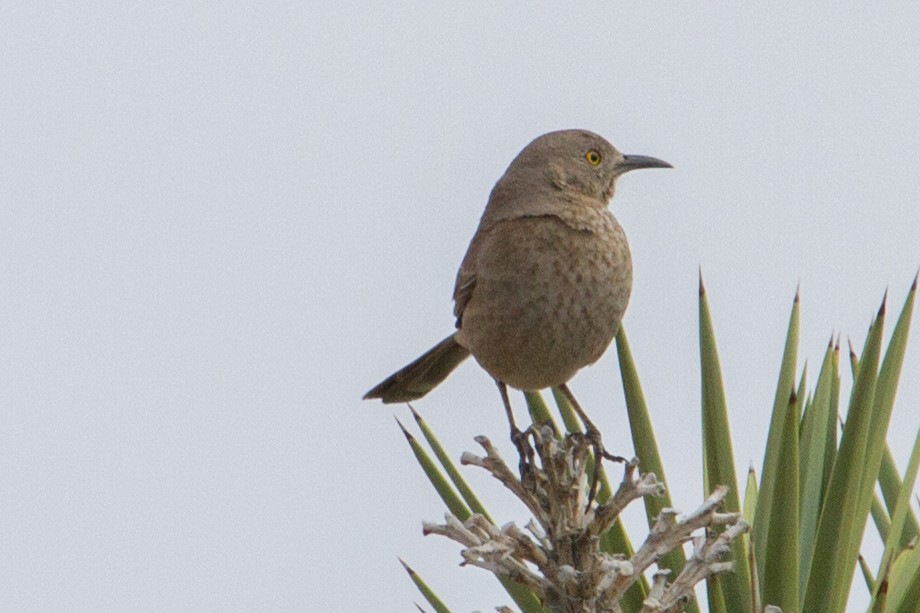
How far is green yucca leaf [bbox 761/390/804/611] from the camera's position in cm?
285

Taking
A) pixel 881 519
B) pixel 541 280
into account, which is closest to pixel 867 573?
pixel 881 519

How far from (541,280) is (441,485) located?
871 mm

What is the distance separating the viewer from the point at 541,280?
4.05m

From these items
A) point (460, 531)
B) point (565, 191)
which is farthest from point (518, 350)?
point (460, 531)

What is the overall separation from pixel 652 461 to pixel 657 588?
111 centimetres

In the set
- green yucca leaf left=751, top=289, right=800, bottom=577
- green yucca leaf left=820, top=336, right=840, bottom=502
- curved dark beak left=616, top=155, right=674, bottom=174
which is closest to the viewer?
green yucca leaf left=751, top=289, right=800, bottom=577

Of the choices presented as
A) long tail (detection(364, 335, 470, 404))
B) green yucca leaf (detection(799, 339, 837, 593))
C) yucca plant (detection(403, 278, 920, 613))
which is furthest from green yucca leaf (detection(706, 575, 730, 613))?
long tail (detection(364, 335, 470, 404))

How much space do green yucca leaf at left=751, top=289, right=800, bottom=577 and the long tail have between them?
5.98ft

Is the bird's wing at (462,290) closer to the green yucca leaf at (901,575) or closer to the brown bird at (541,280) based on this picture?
the brown bird at (541,280)

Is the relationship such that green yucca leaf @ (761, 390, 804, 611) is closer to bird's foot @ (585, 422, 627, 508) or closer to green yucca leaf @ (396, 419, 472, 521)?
bird's foot @ (585, 422, 627, 508)

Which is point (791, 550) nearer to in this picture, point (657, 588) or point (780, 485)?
point (780, 485)

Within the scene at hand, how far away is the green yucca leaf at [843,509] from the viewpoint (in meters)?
2.86

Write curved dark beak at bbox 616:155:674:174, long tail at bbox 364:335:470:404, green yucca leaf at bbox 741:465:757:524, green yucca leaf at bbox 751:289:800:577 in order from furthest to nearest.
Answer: long tail at bbox 364:335:470:404 → curved dark beak at bbox 616:155:674:174 → green yucca leaf at bbox 741:465:757:524 → green yucca leaf at bbox 751:289:800:577

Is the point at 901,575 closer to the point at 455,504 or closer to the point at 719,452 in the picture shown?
the point at 719,452
